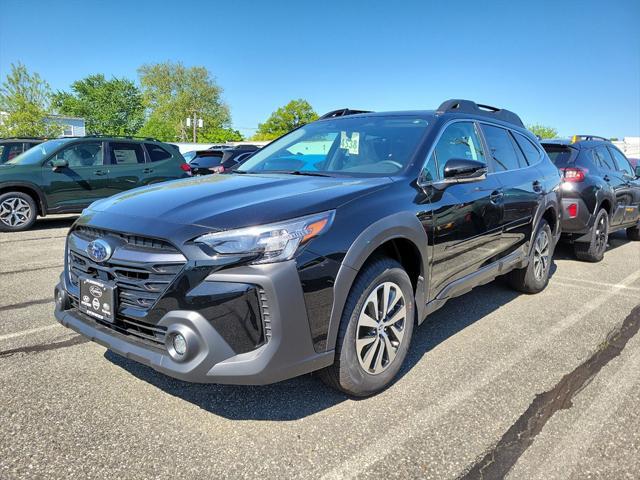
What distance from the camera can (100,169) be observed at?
9.20 m

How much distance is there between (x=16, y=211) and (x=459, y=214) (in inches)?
325

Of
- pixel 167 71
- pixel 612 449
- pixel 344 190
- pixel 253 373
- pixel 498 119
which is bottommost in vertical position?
pixel 612 449

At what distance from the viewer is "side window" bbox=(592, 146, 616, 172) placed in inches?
265

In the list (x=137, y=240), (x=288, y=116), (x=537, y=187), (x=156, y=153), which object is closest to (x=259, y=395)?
(x=137, y=240)

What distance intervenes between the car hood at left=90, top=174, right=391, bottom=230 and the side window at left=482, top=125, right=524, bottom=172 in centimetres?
164

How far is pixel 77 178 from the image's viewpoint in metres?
8.91

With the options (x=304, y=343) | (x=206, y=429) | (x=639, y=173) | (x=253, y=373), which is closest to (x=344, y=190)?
(x=304, y=343)

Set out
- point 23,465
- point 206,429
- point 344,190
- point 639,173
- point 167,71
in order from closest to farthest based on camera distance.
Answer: point 23,465 < point 206,429 < point 344,190 < point 639,173 < point 167,71

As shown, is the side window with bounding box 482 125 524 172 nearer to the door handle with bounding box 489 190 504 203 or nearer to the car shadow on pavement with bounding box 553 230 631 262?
the door handle with bounding box 489 190 504 203

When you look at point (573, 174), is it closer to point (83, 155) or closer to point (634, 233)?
point (634, 233)

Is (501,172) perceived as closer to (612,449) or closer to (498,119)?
(498,119)

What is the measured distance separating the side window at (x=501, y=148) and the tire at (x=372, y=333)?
185 centimetres

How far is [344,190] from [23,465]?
1.99 metres

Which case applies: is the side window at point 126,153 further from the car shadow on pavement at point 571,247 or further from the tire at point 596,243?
the tire at point 596,243
